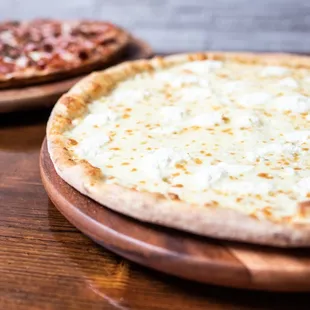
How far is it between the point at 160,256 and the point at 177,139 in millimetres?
360

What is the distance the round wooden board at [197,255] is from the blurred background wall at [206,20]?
232 cm

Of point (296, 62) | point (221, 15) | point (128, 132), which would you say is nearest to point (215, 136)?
point (128, 132)

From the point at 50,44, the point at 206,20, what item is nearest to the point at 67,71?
the point at 50,44

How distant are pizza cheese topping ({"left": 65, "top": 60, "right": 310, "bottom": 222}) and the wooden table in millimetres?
128

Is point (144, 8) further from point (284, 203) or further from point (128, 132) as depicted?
point (284, 203)

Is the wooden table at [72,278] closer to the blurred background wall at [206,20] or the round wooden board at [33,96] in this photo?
the round wooden board at [33,96]

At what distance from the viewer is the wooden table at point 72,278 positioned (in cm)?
81

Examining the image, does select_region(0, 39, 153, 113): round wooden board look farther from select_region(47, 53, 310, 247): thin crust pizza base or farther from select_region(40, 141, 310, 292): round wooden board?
select_region(40, 141, 310, 292): round wooden board

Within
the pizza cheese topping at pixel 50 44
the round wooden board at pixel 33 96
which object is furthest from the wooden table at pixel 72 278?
the pizza cheese topping at pixel 50 44

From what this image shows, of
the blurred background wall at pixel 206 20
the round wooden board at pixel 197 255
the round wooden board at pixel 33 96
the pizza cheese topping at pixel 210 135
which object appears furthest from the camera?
the blurred background wall at pixel 206 20

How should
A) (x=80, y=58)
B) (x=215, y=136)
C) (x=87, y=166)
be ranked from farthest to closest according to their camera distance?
1. (x=80, y=58)
2. (x=215, y=136)
3. (x=87, y=166)

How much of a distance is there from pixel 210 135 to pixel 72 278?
1.39 feet

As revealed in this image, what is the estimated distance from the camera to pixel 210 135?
1113mm

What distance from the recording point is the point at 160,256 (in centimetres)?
80
